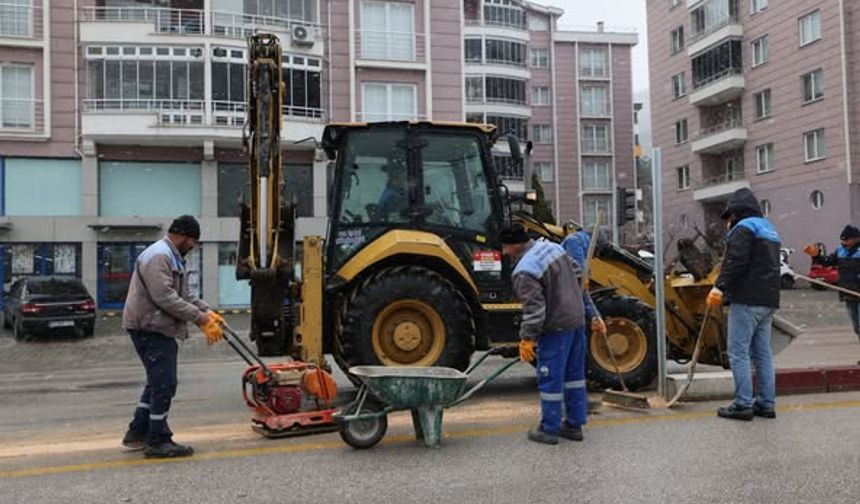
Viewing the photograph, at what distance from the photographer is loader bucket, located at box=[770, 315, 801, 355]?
7.95 metres

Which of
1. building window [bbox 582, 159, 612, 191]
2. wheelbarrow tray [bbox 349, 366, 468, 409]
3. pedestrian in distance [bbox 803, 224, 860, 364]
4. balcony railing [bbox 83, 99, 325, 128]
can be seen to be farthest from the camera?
building window [bbox 582, 159, 612, 191]

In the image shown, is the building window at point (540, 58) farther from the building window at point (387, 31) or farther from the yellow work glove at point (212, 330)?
the yellow work glove at point (212, 330)

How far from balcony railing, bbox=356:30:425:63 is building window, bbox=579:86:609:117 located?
37111mm

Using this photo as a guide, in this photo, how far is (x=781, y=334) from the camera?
8.06 metres

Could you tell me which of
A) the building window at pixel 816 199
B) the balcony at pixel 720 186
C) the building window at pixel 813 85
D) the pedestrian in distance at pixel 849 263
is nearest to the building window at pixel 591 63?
the balcony at pixel 720 186

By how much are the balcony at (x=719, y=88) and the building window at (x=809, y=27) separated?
4.33 m

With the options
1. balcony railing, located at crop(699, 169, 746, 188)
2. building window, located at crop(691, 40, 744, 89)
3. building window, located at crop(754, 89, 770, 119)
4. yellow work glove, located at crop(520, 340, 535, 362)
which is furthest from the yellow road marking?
building window, located at crop(691, 40, 744, 89)

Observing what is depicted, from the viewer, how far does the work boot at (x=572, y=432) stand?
625cm

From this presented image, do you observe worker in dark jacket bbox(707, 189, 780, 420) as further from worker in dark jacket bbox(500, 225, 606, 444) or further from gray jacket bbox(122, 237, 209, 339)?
gray jacket bbox(122, 237, 209, 339)

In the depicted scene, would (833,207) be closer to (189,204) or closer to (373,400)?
(189,204)

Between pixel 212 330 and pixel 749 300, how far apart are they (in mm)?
4574

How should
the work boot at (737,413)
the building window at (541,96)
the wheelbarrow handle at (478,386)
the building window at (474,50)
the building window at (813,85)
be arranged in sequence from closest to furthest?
1. the wheelbarrow handle at (478,386)
2. the work boot at (737,413)
3. the building window at (813,85)
4. the building window at (474,50)
5. the building window at (541,96)

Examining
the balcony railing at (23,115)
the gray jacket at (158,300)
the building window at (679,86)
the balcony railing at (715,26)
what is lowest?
the gray jacket at (158,300)

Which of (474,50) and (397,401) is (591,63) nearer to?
(474,50)
